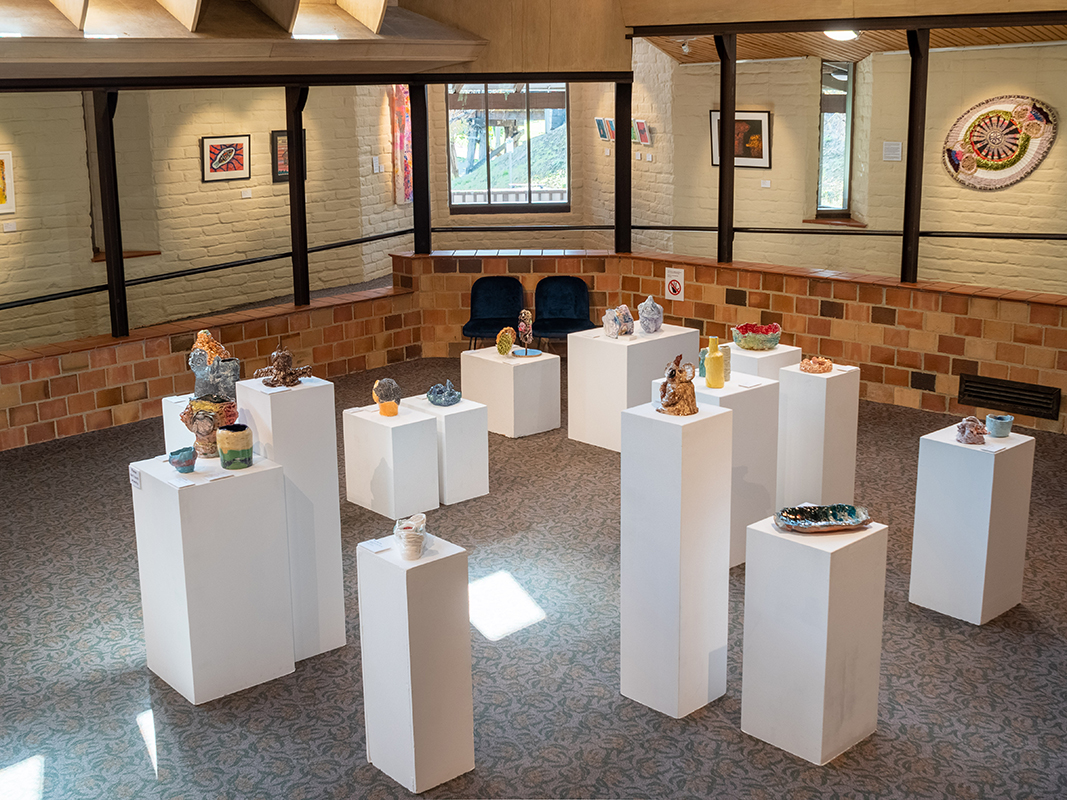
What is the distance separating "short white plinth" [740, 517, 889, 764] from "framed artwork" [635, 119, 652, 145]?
8.93m

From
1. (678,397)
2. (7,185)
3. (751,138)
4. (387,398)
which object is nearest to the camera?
(678,397)

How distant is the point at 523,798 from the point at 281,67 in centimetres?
564

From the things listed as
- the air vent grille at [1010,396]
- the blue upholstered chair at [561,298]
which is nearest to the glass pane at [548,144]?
the blue upholstered chair at [561,298]

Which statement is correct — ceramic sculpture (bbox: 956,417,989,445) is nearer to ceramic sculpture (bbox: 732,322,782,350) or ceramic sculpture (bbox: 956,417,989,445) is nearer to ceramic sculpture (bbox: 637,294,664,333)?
ceramic sculpture (bbox: 732,322,782,350)

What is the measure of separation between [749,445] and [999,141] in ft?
18.3

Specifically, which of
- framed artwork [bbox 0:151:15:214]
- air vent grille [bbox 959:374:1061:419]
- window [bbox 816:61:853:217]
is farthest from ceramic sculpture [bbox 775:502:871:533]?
window [bbox 816:61:853:217]

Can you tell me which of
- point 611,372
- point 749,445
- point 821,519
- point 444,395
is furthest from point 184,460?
point 611,372

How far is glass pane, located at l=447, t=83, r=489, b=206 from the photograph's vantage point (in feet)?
40.9

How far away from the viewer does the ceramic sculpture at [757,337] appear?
6.11 metres

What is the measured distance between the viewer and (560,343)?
9406mm

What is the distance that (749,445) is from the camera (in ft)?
16.9

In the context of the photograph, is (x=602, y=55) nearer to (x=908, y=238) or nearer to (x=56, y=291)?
(x=908, y=238)

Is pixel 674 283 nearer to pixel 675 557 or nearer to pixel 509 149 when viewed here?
pixel 509 149

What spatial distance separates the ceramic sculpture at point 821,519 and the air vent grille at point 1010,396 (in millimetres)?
3927
